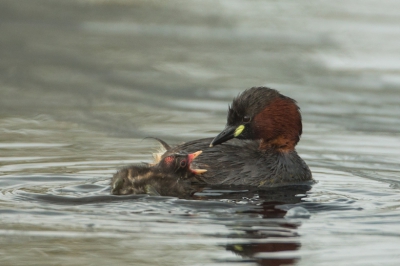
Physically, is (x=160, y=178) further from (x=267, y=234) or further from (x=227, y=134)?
(x=267, y=234)

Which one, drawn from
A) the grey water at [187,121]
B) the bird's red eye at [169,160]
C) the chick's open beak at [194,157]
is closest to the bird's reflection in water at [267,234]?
the grey water at [187,121]

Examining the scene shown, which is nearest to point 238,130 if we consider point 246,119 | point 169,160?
point 246,119

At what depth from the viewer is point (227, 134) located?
8719 mm

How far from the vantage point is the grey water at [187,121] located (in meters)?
6.42

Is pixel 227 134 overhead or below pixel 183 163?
overhead

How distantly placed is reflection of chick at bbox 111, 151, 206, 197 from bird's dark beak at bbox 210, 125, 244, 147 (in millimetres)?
365

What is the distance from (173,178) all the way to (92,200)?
0.89 m

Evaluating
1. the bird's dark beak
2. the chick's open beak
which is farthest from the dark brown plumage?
the chick's open beak

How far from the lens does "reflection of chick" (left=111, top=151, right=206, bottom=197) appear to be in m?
7.88

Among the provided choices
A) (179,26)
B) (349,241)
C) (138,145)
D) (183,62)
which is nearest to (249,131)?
(138,145)

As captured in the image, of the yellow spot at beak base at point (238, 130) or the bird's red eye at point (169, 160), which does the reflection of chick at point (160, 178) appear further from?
the yellow spot at beak base at point (238, 130)

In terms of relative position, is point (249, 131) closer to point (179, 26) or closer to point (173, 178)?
point (173, 178)

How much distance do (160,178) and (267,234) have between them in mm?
1653

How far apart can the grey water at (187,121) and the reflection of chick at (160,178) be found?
17cm
